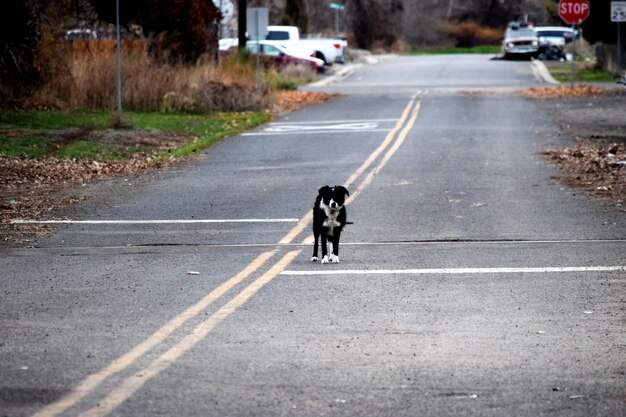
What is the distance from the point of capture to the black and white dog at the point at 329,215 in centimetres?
1166

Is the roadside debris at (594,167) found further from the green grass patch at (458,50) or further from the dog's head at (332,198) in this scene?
the green grass patch at (458,50)

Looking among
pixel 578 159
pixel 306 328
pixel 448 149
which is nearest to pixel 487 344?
pixel 306 328

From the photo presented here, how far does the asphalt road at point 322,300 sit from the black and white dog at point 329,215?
23cm

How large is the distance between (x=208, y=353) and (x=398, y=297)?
2.61 meters

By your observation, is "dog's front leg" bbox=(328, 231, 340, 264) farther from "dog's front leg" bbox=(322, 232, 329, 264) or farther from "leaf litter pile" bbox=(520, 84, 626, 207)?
"leaf litter pile" bbox=(520, 84, 626, 207)

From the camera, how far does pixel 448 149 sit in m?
24.6

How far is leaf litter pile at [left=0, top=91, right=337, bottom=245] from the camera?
15.5 m

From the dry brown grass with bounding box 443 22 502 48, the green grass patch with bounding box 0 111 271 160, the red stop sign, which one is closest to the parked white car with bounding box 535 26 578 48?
the dry brown grass with bounding box 443 22 502 48

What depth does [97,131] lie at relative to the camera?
2750 centimetres

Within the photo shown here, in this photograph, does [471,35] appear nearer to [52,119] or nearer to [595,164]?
[52,119]

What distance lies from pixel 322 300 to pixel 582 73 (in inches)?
1786

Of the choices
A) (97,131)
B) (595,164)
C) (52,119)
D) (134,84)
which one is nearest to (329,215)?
(595,164)

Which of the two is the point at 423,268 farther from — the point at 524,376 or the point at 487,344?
the point at 524,376

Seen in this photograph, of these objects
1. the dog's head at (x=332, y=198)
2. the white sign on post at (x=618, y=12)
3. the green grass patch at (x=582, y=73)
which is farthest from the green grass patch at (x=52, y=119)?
the green grass patch at (x=582, y=73)
